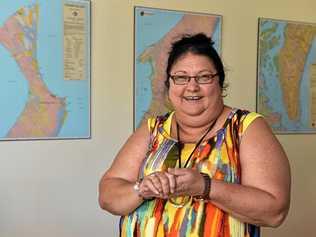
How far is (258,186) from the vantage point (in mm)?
1456

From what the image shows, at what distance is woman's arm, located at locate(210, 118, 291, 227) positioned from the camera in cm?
143

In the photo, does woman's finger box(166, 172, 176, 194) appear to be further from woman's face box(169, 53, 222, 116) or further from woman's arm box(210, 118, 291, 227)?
woman's face box(169, 53, 222, 116)

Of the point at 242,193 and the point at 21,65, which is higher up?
the point at 21,65

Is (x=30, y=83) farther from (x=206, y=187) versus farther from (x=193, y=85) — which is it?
(x=206, y=187)

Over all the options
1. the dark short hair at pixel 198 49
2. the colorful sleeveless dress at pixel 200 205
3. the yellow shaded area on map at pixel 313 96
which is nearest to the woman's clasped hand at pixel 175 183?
the colorful sleeveless dress at pixel 200 205

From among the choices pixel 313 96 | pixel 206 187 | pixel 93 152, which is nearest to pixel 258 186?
pixel 206 187

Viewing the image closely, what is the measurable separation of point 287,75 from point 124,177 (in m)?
1.83

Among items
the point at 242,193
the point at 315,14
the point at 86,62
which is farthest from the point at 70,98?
the point at 315,14

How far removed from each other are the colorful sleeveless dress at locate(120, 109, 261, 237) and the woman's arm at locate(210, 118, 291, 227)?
0.04 meters

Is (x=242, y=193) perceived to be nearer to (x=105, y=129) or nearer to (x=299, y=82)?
(x=105, y=129)

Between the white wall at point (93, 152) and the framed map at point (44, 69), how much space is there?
0.06m

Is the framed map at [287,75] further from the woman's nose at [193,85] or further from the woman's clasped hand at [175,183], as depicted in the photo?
the woman's clasped hand at [175,183]

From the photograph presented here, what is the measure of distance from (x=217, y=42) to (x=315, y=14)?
85cm

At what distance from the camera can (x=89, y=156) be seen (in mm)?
2502
